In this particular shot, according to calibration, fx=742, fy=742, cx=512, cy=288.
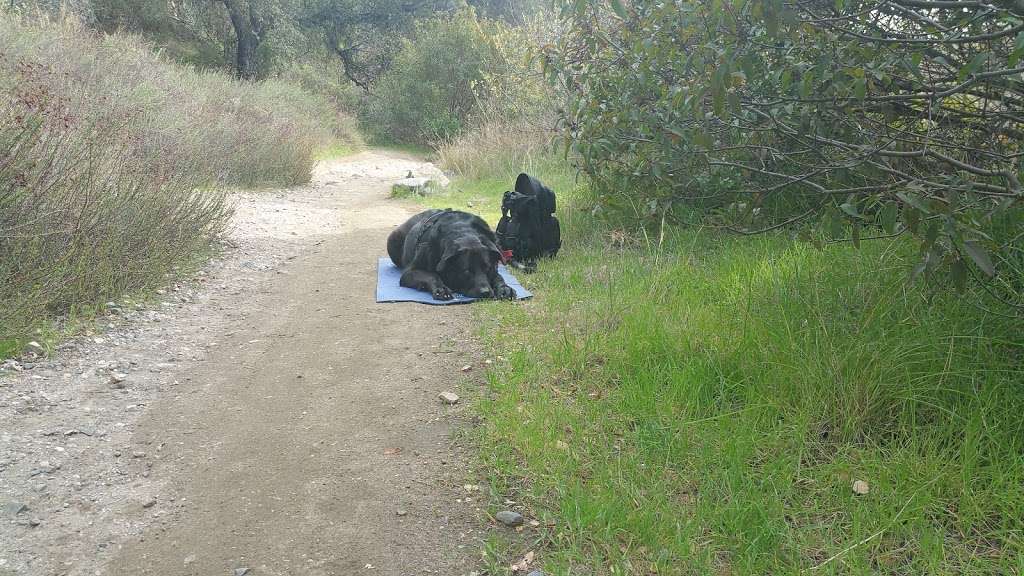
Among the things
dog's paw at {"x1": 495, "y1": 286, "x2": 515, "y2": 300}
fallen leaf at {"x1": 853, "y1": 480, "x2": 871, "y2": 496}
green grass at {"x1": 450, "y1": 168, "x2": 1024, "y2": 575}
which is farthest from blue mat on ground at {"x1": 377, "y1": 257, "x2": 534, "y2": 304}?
fallen leaf at {"x1": 853, "y1": 480, "x2": 871, "y2": 496}

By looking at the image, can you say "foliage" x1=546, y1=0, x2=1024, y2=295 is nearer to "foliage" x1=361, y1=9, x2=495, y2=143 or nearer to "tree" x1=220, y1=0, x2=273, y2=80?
"foliage" x1=361, y1=9, x2=495, y2=143

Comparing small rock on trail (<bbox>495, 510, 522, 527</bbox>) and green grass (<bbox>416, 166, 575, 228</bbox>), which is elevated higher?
small rock on trail (<bbox>495, 510, 522, 527</bbox>)

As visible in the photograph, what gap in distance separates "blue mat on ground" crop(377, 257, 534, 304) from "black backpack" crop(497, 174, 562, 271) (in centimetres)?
29

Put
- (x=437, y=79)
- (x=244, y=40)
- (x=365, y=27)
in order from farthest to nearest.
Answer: (x=365, y=27)
(x=244, y=40)
(x=437, y=79)

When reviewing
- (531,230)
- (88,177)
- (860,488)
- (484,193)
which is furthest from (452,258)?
(484,193)

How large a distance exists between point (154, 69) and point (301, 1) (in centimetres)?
1875

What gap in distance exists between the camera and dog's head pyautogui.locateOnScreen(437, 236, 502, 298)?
6.60 metres

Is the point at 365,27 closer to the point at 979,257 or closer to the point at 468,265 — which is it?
the point at 468,265

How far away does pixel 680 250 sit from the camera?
6297 millimetres

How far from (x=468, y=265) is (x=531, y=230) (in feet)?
4.36

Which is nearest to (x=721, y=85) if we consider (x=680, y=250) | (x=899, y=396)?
(x=899, y=396)

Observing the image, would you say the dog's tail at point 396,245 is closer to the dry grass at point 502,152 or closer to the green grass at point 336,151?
the dry grass at point 502,152

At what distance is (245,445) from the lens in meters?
3.75

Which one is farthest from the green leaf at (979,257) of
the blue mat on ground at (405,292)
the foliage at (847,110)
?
the blue mat on ground at (405,292)
